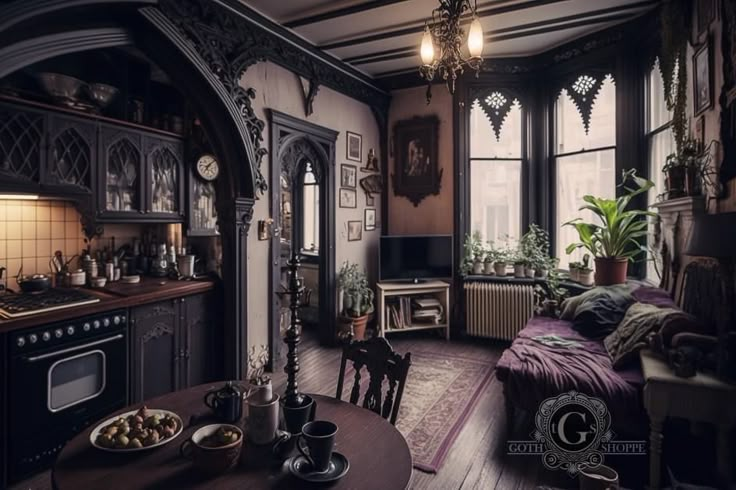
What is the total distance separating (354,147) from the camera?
205 inches

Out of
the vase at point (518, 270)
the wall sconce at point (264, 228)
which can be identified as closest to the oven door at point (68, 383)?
the wall sconce at point (264, 228)

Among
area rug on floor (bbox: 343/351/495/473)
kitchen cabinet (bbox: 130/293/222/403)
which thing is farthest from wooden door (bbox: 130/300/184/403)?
area rug on floor (bbox: 343/351/495/473)

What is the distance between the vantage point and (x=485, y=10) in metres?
3.61

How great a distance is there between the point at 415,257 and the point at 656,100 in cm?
292

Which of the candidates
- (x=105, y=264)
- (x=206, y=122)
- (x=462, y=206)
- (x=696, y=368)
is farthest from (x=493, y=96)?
(x=105, y=264)

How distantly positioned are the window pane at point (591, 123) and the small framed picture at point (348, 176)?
2.43 m

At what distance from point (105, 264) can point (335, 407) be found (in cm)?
278

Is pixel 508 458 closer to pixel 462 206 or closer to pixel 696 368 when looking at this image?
pixel 696 368

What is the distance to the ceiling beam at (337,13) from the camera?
3473 millimetres

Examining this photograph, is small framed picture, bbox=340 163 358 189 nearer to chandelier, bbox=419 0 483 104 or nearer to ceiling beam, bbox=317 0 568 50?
ceiling beam, bbox=317 0 568 50

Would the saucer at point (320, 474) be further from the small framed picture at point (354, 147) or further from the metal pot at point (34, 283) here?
the small framed picture at point (354, 147)

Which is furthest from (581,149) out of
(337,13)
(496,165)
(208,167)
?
(208,167)

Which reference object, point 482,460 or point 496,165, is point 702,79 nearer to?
point 496,165

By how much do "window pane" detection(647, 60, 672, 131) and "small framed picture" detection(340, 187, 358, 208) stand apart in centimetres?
318
